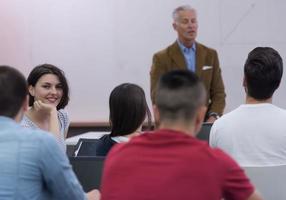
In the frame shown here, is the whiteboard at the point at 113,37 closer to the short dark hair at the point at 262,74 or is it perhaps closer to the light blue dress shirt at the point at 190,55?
the light blue dress shirt at the point at 190,55

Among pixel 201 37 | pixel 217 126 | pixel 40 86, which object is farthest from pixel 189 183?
pixel 201 37

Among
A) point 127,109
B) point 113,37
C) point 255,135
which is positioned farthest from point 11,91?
point 113,37

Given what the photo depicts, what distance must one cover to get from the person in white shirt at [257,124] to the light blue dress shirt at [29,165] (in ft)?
2.47

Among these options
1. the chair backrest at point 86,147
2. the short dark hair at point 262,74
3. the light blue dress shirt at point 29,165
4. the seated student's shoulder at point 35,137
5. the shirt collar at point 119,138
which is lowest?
the chair backrest at point 86,147

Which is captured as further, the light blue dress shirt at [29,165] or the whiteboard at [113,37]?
the whiteboard at [113,37]

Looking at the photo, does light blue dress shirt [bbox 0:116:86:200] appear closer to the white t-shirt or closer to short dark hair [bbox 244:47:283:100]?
the white t-shirt

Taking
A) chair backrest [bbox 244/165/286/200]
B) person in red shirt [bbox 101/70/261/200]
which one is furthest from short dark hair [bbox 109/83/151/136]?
person in red shirt [bbox 101/70/261/200]

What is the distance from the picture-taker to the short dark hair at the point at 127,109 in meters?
2.38

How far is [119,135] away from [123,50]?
265 centimetres

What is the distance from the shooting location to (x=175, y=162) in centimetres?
137

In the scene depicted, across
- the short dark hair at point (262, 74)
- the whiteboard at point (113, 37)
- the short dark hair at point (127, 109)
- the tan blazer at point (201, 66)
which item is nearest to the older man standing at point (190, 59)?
the tan blazer at point (201, 66)

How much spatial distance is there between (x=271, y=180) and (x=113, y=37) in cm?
322

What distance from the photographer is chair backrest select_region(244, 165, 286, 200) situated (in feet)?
6.57

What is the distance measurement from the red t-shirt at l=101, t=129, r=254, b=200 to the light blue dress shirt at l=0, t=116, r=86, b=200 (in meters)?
0.24
